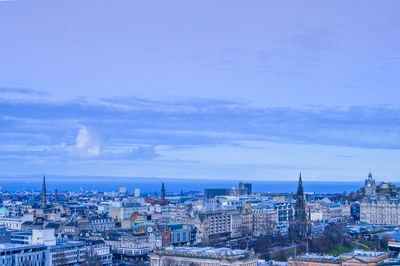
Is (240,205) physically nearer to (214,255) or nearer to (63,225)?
(63,225)

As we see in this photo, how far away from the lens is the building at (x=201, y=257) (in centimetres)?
2558

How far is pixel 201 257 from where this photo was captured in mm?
26188

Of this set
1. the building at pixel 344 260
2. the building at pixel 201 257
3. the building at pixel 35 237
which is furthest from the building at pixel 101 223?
the building at pixel 344 260

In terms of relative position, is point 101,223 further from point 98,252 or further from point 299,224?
point 299,224

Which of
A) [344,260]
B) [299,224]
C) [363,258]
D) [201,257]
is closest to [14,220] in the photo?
[299,224]

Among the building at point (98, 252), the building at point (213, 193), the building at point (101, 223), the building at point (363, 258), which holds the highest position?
the building at point (213, 193)

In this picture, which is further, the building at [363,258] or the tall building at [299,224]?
the tall building at [299,224]

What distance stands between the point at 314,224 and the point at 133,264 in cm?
2188

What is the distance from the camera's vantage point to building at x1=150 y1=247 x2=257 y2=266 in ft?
83.9

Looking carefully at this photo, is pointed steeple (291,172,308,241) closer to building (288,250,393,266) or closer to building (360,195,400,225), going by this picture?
building (288,250,393,266)

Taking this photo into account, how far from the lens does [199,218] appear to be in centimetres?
4053

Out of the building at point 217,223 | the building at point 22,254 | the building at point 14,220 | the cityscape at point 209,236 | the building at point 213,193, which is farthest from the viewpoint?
the building at point 213,193

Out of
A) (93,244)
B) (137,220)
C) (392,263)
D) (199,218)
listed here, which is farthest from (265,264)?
(137,220)

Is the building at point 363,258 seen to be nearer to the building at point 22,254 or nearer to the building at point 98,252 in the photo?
the building at point 98,252
